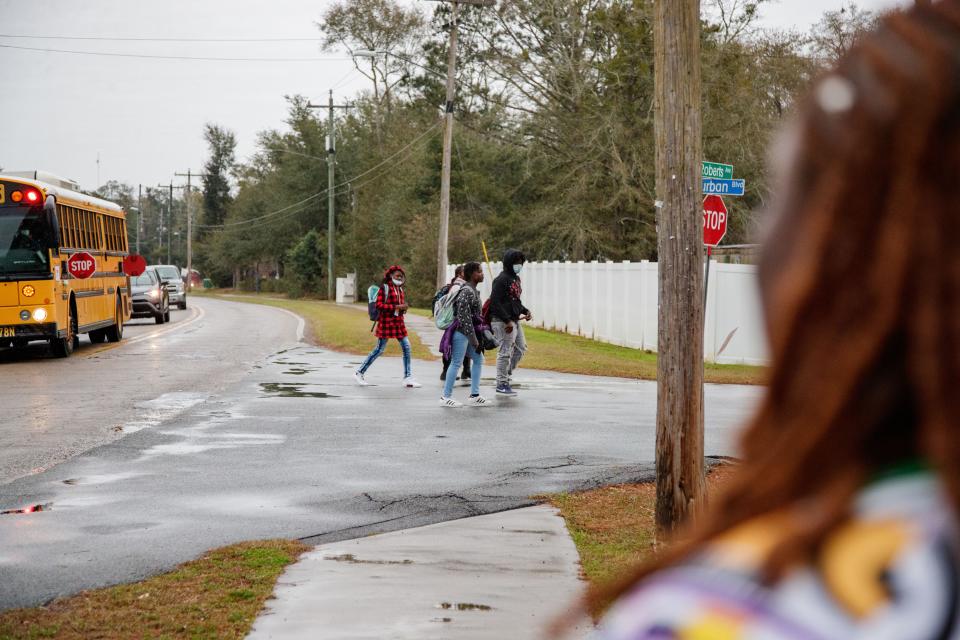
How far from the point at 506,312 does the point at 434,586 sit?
10.1 m

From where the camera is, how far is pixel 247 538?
7.57 metres

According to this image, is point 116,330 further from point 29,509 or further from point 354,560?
point 354,560

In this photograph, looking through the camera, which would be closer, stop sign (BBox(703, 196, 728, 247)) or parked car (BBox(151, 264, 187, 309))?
stop sign (BBox(703, 196, 728, 247))

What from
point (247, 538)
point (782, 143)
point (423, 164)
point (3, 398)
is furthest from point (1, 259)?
point (423, 164)

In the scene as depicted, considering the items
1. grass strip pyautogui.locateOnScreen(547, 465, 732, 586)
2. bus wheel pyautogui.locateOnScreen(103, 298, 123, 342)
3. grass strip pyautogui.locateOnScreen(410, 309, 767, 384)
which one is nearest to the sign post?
grass strip pyautogui.locateOnScreen(410, 309, 767, 384)

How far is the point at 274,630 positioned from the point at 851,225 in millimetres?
4811

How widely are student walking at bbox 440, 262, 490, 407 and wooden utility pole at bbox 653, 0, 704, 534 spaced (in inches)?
306

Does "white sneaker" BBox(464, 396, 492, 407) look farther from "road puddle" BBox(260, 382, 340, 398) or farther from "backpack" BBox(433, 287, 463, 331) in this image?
"road puddle" BBox(260, 382, 340, 398)

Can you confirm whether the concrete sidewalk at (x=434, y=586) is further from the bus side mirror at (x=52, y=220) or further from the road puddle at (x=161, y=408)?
the bus side mirror at (x=52, y=220)

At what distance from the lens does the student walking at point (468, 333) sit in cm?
1493

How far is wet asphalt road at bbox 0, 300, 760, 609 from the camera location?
7387mm

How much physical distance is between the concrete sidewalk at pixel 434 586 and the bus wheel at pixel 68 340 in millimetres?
15908

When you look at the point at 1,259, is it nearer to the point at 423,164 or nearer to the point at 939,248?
the point at 939,248

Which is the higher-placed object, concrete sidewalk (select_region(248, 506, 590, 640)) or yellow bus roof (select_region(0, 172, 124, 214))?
yellow bus roof (select_region(0, 172, 124, 214))
